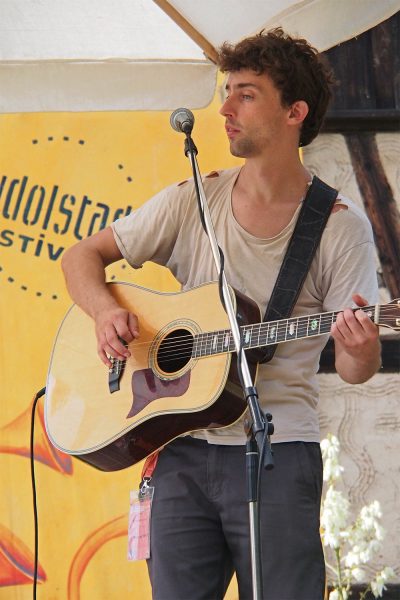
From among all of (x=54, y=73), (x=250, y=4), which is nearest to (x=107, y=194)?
(x=54, y=73)

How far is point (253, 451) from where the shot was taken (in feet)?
6.97

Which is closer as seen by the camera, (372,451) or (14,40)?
(14,40)

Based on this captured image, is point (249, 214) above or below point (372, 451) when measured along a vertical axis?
above

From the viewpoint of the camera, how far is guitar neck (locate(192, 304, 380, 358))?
8.00ft

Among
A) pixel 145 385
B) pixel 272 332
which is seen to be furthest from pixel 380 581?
pixel 272 332

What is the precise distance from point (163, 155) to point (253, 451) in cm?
207

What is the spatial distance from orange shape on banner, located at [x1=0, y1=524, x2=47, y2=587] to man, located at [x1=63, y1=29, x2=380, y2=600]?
131 centimetres

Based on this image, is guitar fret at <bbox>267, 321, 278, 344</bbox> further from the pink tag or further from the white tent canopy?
the white tent canopy

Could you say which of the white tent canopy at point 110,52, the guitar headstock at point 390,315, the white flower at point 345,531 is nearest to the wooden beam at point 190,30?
the white tent canopy at point 110,52

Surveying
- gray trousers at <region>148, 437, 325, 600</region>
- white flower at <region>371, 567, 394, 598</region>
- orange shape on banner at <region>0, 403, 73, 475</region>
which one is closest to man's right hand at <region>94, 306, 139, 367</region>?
gray trousers at <region>148, 437, 325, 600</region>

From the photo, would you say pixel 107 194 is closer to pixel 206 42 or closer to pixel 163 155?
pixel 163 155

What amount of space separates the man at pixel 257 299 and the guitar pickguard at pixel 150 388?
0.08 meters

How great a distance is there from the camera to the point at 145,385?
272cm

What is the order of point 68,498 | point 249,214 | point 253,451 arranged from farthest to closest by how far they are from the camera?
point 68,498, point 249,214, point 253,451
